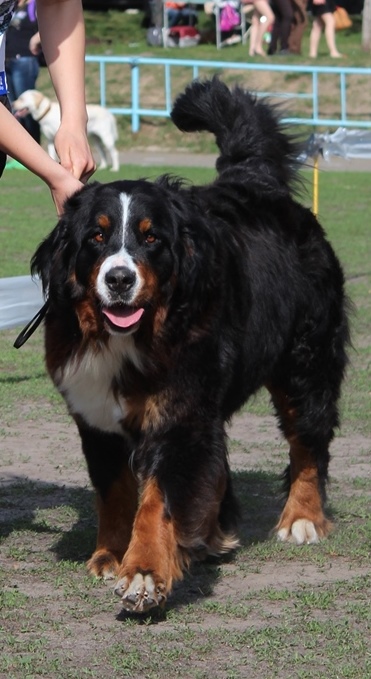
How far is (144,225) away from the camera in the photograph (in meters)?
Answer: 4.14

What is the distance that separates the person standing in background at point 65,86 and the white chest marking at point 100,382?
0.57m

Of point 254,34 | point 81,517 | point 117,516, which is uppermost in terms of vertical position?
point 117,516

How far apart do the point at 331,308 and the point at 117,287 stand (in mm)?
1557

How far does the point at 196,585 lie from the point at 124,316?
1059mm

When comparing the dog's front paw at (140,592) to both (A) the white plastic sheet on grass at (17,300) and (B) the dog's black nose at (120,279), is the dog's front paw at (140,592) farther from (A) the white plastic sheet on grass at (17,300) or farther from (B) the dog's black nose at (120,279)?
(A) the white plastic sheet on grass at (17,300)

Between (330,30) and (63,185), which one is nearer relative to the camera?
(63,185)

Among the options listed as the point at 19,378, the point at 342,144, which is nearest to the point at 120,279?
the point at 19,378

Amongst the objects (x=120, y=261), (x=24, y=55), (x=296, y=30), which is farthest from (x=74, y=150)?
(x=296, y=30)

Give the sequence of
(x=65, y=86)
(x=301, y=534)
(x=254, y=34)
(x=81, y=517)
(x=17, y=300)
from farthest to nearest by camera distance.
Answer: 1. (x=254, y=34)
2. (x=17, y=300)
3. (x=81, y=517)
4. (x=301, y=534)
5. (x=65, y=86)

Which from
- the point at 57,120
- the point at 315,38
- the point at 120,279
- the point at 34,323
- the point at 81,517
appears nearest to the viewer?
the point at 120,279

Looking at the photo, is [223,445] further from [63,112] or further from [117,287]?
[63,112]

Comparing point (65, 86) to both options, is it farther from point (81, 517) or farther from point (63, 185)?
point (81, 517)

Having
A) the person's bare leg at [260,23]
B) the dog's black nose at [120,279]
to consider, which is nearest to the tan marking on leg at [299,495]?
the dog's black nose at [120,279]

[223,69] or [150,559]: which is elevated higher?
[150,559]
